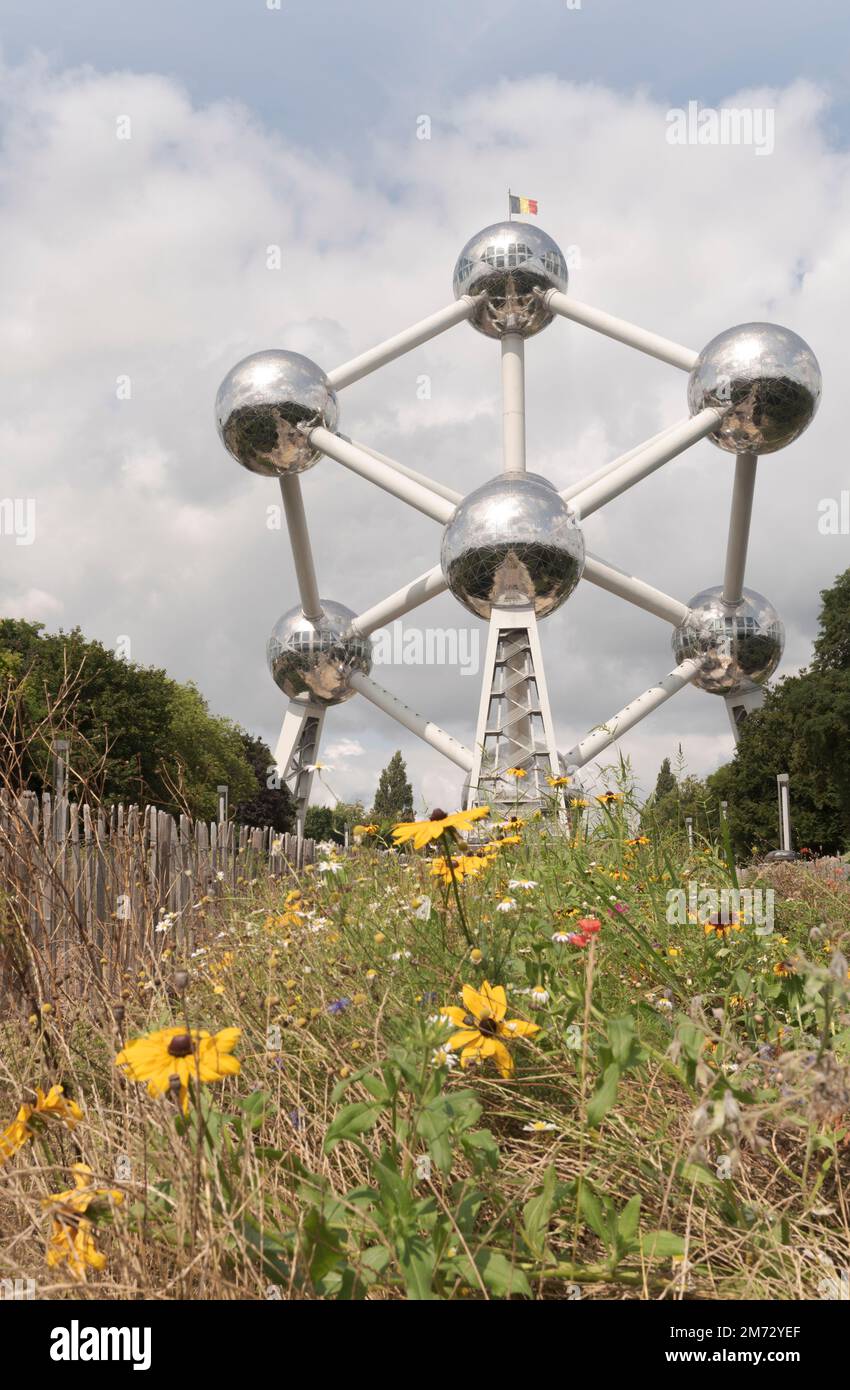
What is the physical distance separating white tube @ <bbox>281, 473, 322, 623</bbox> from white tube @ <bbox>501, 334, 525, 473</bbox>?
202 inches

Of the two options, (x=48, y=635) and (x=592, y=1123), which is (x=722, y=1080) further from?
(x=48, y=635)

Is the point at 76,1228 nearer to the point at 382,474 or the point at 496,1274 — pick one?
the point at 496,1274

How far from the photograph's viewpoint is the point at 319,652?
2991 cm

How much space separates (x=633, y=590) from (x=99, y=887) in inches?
893

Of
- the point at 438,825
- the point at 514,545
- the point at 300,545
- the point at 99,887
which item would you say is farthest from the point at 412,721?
the point at 438,825

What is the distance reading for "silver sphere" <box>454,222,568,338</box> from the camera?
2764cm

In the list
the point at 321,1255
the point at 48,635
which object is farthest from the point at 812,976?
the point at 48,635

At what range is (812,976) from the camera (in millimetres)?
1691

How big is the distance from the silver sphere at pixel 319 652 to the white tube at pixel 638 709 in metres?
6.93

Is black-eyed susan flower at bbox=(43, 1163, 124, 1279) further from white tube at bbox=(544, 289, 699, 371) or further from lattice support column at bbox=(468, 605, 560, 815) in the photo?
white tube at bbox=(544, 289, 699, 371)

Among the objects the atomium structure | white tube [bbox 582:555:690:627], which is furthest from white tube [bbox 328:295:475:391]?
white tube [bbox 582:555:690:627]

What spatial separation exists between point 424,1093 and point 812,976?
0.78 metres

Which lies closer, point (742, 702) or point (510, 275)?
point (510, 275)
